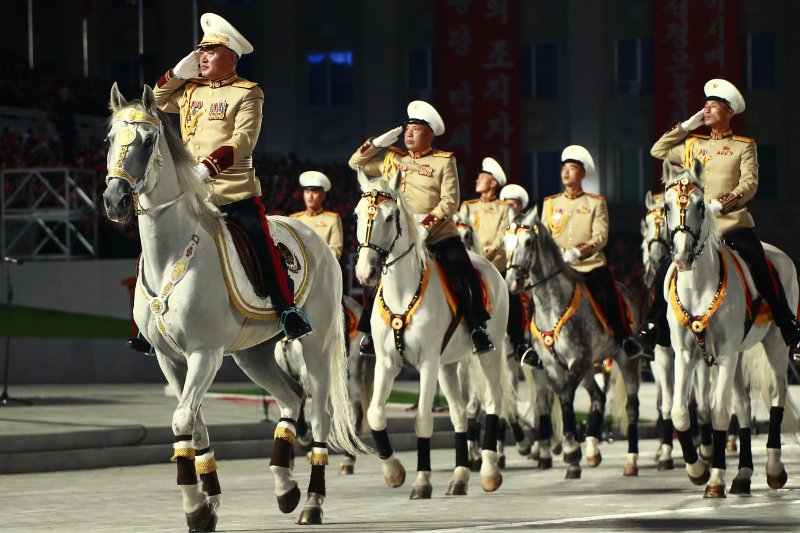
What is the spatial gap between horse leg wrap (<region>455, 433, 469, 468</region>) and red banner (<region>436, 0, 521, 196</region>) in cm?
3086

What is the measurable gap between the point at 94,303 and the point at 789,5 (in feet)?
83.2

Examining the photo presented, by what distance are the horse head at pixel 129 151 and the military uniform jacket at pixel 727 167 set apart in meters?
5.79

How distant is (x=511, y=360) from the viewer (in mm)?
18000

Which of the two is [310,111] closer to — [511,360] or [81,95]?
[81,95]

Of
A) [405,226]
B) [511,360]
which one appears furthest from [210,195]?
[511,360]

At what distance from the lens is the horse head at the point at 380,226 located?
13.0 meters

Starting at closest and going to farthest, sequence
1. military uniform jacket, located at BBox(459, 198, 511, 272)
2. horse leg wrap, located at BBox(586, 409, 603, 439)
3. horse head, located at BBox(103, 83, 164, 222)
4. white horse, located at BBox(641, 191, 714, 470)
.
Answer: horse head, located at BBox(103, 83, 164, 222) < white horse, located at BBox(641, 191, 714, 470) < horse leg wrap, located at BBox(586, 409, 603, 439) < military uniform jacket, located at BBox(459, 198, 511, 272)

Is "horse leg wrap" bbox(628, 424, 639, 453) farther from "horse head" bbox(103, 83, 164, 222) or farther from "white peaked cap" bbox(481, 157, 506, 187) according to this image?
"horse head" bbox(103, 83, 164, 222)

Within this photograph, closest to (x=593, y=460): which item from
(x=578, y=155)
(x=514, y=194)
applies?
(x=578, y=155)

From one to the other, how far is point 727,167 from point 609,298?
2819mm

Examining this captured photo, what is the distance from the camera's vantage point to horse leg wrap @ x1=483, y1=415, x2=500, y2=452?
48.3 ft

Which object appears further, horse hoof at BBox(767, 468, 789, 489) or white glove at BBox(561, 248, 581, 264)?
white glove at BBox(561, 248, 581, 264)

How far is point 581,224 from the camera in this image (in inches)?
684

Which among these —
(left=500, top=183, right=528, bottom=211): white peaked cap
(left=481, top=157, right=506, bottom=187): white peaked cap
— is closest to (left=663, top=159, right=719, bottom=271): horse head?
(left=481, top=157, right=506, bottom=187): white peaked cap
